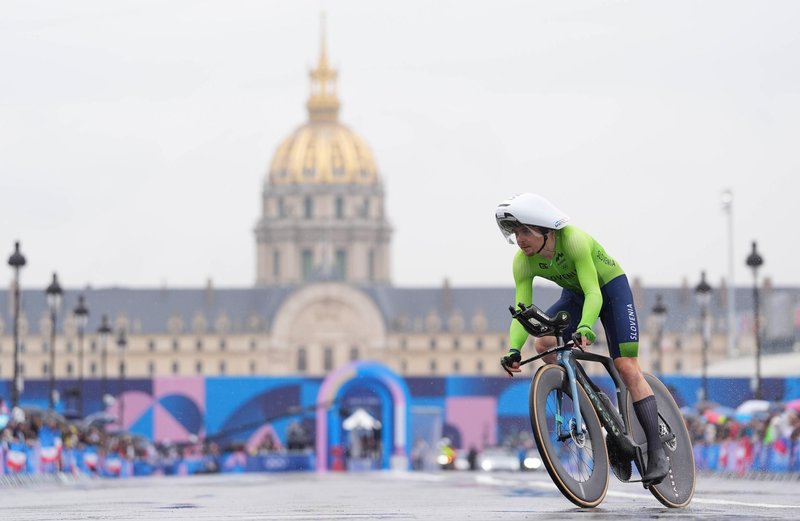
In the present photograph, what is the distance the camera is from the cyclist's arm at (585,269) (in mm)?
10438

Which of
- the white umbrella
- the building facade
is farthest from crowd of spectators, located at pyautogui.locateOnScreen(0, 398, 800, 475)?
the building facade

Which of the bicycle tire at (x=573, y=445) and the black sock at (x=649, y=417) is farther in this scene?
the black sock at (x=649, y=417)

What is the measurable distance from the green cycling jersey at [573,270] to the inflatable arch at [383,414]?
54.3 meters

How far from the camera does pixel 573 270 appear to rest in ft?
34.8

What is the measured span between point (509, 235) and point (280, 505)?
3097mm

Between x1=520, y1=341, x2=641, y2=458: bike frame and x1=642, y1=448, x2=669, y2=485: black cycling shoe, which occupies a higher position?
x1=520, y1=341, x2=641, y2=458: bike frame

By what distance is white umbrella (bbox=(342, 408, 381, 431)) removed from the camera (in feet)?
250

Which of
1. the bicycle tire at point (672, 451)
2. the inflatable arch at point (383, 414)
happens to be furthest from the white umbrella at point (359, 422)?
the bicycle tire at point (672, 451)

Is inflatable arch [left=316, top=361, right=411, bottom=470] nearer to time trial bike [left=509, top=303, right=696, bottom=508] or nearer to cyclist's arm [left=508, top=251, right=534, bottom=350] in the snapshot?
time trial bike [left=509, top=303, right=696, bottom=508]

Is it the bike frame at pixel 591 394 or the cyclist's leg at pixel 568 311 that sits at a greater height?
the cyclist's leg at pixel 568 311

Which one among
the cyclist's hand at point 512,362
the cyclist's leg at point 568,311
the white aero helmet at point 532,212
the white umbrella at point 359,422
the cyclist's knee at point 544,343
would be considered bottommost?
the cyclist's hand at point 512,362

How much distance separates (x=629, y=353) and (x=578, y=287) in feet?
1.49

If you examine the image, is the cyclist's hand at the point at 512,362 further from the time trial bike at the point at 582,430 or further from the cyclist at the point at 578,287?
the time trial bike at the point at 582,430

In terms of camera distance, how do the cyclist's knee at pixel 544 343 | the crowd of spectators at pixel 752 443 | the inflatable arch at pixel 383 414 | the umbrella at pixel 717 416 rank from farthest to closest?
the inflatable arch at pixel 383 414, the umbrella at pixel 717 416, the crowd of spectators at pixel 752 443, the cyclist's knee at pixel 544 343
